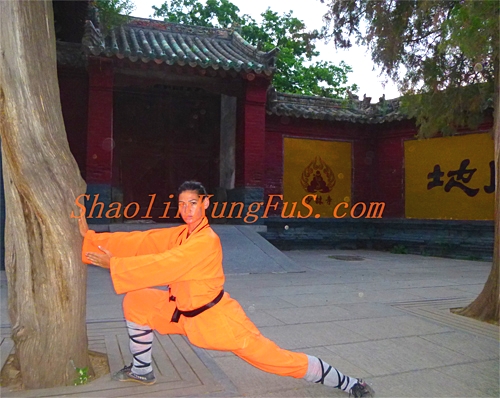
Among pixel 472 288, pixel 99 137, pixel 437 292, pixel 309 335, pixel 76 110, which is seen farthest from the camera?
pixel 76 110

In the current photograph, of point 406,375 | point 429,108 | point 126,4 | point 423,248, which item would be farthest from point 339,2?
point 423,248

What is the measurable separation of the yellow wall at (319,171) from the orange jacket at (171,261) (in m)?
9.72

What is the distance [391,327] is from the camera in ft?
16.2

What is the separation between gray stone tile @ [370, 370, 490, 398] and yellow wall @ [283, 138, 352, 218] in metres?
9.33

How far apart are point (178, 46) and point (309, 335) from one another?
358 inches

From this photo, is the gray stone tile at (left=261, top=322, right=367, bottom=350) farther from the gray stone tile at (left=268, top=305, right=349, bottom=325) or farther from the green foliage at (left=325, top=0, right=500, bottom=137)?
the green foliage at (left=325, top=0, right=500, bottom=137)

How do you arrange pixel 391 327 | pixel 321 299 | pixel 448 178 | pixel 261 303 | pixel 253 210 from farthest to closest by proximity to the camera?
pixel 448 178 → pixel 253 210 → pixel 321 299 → pixel 261 303 → pixel 391 327

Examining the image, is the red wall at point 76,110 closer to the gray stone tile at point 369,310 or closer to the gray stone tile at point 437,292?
the gray stone tile at point 369,310

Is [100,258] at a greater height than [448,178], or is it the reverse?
[448,178]

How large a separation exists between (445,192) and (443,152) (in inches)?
40.3

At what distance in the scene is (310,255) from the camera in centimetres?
1172

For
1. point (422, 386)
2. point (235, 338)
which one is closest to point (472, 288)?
point (422, 386)

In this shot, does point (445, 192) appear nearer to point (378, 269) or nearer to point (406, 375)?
point (378, 269)

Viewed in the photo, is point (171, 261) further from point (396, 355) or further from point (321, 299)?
point (321, 299)
